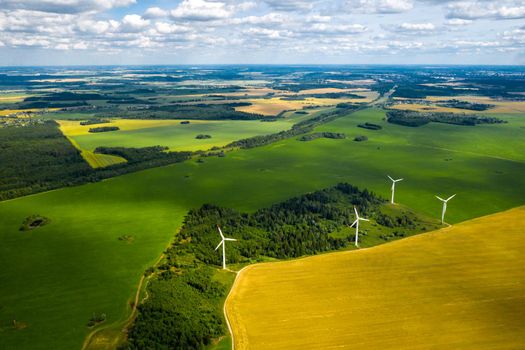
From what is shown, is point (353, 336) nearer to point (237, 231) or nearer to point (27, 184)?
point (237, 231)

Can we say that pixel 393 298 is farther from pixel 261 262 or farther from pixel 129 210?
pixel 129 210

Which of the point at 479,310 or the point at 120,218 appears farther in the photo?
the point at 120,218

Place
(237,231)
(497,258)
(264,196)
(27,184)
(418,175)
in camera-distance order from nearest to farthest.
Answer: (497,258) → (237,231) → (264,196) → (27,184) → (418,175)

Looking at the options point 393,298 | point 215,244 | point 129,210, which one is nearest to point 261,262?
point 215,244

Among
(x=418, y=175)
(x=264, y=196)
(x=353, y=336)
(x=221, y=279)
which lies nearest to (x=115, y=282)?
(x=221, y=279)

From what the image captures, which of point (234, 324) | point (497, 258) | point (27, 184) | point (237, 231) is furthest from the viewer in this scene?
point (27, 184)

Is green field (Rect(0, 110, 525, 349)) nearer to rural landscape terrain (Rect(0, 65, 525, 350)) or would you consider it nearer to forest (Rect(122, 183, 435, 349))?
rural landscape terrain (Rect(0, 65, 525, 350))
